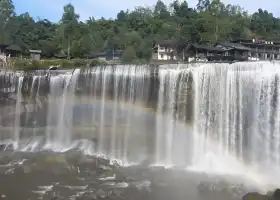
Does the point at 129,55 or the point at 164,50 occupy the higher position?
the point at 164,50

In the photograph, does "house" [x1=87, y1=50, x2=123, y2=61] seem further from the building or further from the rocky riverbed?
the rocky riverbed

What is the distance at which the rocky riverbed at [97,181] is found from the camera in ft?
57.9

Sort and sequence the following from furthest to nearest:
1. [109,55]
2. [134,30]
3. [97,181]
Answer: [134,30], [109,55], [97,181]

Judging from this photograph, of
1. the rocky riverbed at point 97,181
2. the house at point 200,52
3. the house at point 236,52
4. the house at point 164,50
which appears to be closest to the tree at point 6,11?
the house at point 164,50

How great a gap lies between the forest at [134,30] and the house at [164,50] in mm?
1102

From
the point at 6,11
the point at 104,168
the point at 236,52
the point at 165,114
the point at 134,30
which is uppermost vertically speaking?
the point at 6,11

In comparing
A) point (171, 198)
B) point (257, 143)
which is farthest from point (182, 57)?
point (171, 198)

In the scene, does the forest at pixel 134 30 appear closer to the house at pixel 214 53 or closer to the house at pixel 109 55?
the house at pixel 109 55

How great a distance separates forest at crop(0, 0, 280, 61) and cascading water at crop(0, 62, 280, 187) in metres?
15.2

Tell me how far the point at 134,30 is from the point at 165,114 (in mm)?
36618

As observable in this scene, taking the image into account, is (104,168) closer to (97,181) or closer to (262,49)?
(97,181)

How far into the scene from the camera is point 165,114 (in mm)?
24469

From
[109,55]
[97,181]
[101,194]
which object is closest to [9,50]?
[109,55]

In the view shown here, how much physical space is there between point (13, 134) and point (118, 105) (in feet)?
27.7
